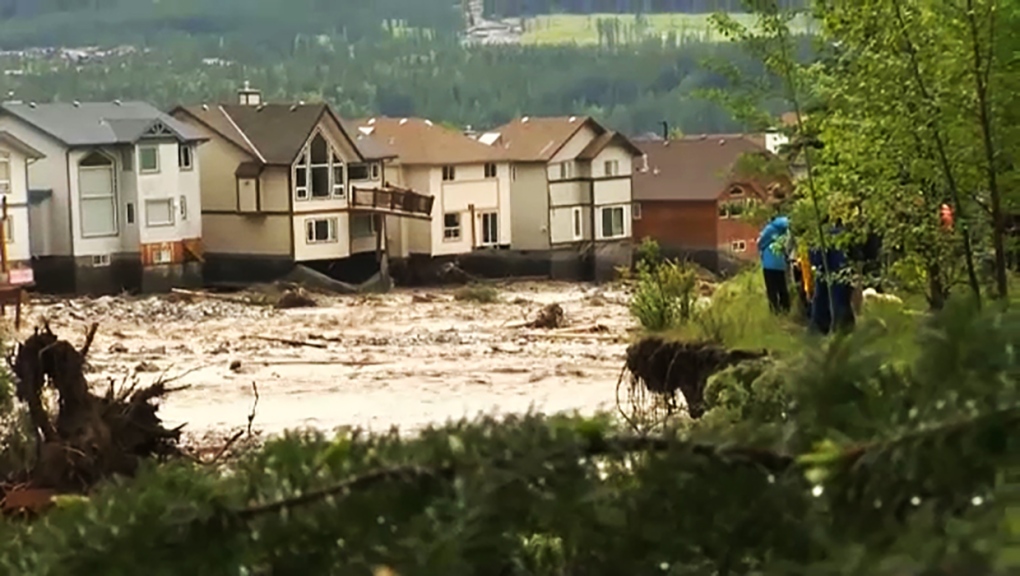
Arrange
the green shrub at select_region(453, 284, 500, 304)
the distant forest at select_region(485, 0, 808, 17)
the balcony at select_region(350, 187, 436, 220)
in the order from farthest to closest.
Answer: the distant forest at select_region(485, 0, 808, 17) < the balcony at select_region(350, 187, 436, 220) < the green shrub at select_region(453, 284, 500, 304)

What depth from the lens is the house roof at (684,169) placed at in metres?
51.9

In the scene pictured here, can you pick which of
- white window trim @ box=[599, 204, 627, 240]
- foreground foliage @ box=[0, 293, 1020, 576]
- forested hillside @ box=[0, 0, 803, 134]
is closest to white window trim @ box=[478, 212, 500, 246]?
white window trim @ box=[599, 204, 627, 240]

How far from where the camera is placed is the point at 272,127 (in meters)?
46.4

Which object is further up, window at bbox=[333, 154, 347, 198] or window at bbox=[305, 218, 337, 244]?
window at bbox=[333, 154, 347, 198]

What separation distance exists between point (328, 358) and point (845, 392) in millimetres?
24826

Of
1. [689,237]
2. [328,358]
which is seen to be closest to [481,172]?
[689,237]

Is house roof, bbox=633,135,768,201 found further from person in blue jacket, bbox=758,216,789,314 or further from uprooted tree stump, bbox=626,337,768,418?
uprooted tree stump, bbox=626,337,768,418

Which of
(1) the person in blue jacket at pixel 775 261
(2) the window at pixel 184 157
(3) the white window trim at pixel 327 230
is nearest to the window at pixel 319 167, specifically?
(3) the white window trim at pixel 327 230

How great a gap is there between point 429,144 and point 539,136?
349 cm

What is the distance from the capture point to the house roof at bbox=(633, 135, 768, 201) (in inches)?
2045

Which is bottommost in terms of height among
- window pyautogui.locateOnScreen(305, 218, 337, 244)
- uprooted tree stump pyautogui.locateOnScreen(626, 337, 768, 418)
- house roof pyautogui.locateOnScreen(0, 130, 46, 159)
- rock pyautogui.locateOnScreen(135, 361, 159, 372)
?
rock pyautogui.locateOnScreen(135, 361, 159, 372)

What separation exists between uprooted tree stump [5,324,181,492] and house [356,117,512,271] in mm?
37996

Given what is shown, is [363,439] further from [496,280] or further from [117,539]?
[496,280]

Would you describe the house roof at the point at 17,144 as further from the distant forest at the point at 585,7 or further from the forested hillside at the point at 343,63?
the distant forest at the point at 585,7
